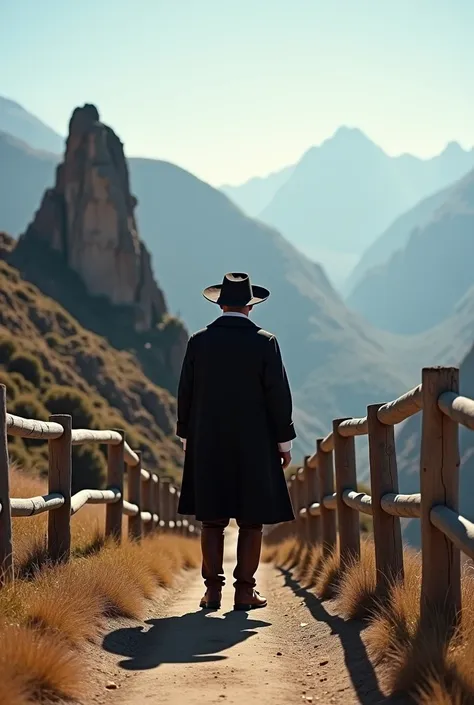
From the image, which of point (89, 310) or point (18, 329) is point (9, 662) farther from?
point (89, 310)

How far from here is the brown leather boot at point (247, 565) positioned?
746 centimetres

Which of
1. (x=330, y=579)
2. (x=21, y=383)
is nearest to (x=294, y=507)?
(x=330, y=579)

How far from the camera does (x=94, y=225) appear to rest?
71.1 metres

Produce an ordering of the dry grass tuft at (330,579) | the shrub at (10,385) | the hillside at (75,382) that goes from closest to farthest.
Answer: the dry grass tuft at (330,579), the hillside at (75,382), the shrub at (10,385)

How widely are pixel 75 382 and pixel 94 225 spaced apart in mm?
24242

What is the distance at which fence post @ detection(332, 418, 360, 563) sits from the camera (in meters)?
8.32

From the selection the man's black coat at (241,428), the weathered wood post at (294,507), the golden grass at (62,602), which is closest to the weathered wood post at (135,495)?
the golden grass at (62,602)

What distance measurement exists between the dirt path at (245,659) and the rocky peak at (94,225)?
64.4 m

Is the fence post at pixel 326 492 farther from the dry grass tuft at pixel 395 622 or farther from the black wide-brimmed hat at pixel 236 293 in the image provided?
the dry grass tuft at pixel 395 622

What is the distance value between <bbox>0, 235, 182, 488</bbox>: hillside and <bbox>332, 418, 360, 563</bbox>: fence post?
22761 mm

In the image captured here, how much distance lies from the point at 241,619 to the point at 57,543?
4.73ft

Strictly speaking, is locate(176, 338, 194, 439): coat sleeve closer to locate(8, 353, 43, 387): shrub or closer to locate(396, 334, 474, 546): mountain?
locate(8, 353, 43, 387): shrub

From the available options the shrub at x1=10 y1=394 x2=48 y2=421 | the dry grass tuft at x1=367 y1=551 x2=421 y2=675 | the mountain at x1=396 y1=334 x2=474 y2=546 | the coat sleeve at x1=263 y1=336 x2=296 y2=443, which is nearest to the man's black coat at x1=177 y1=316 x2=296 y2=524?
the coat sleeve at x1=263 y1=336 x2=296 y2=443

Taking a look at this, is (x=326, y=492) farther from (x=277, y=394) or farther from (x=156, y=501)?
(x=156, y=501)
